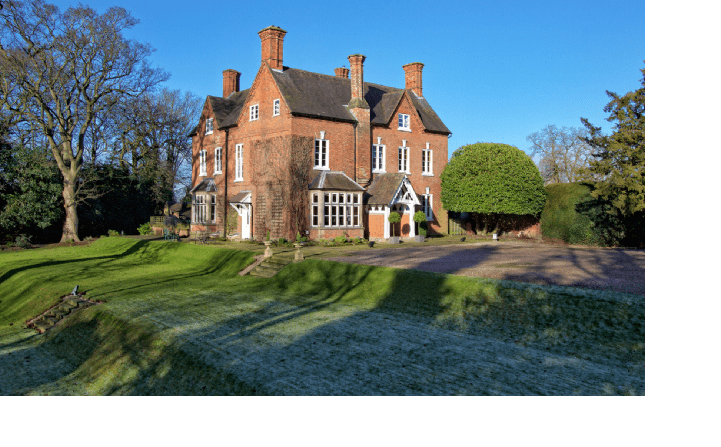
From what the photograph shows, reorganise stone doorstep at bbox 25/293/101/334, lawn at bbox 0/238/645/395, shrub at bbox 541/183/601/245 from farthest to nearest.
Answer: shrub at bbox 541/183/601/245
stone doorstep at bbox 25/293/101/334
lawn at bbox 0/238/645/395

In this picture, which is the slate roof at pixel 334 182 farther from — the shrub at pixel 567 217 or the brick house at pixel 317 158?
the shrub at pixel 567 217

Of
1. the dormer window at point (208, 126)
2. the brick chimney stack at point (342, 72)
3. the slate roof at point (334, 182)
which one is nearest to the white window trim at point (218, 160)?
the dormer window at point (208, 126)

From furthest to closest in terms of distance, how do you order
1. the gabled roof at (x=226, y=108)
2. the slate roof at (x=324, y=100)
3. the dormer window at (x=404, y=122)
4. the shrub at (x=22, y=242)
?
the gabled roof at (x=226, y=108), the dormer window at (x=404, y=122), the shrub at (x=22, y=242), the slate roof at (x=324, y=100)

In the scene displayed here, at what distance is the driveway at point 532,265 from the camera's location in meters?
13.0

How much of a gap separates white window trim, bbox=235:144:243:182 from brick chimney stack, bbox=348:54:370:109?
7.77 metres

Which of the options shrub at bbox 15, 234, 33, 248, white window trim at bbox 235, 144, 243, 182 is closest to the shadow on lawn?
white window trim at bbox 235, 144, 243, 182

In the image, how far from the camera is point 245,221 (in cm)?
3091

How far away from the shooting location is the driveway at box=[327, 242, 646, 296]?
13.0 m

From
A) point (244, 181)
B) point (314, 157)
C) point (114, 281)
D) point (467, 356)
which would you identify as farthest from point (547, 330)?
point (244, 181)

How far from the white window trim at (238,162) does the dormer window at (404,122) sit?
34.5 feet

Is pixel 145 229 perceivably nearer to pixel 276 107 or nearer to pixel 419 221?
pixel 276 107

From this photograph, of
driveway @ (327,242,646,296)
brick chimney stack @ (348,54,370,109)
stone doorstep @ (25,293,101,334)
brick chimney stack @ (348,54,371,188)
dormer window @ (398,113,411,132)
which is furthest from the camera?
dormer window @ (398,113,411,132)

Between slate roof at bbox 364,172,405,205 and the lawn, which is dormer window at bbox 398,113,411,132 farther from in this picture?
the lawn

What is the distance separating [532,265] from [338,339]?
8.77 metres
